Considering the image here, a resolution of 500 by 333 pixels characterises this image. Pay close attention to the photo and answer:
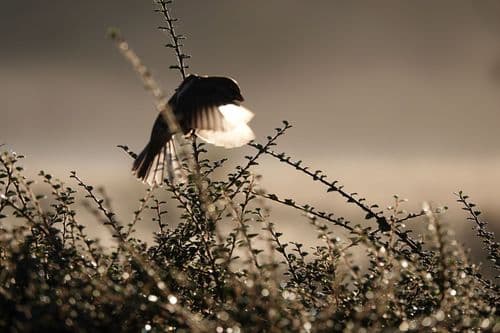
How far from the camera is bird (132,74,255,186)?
470cm

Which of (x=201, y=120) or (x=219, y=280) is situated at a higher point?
(x=201, y=120)

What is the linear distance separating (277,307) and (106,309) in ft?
1.85

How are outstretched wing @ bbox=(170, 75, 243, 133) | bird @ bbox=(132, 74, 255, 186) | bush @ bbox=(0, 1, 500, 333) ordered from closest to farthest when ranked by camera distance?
1. bush @ bbox=(0, 1, 500, 333)
2. bird @ bbox=(132, 74, 255, 186)
3. outstretched wing @ bbox=(170, 75, 243, 133)

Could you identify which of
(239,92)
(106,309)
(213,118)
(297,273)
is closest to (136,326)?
(106,309)

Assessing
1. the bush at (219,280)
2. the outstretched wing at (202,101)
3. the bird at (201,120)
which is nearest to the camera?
the bush at (219,280)

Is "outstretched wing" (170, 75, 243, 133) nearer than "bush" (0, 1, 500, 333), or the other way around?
"bush" (0, 1, 500, 333)

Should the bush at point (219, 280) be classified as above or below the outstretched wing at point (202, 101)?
below

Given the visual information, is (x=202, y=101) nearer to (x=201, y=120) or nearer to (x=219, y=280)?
(x=201, y=120)

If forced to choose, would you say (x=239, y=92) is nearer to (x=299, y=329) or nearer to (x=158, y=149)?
(x=158, y=149)

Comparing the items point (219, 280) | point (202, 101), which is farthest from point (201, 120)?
point (219, 280)

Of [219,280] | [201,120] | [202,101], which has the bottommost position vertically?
[219,280]

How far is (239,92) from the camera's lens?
5.72 meters

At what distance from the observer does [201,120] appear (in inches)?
194

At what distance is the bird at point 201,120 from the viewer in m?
4.70
